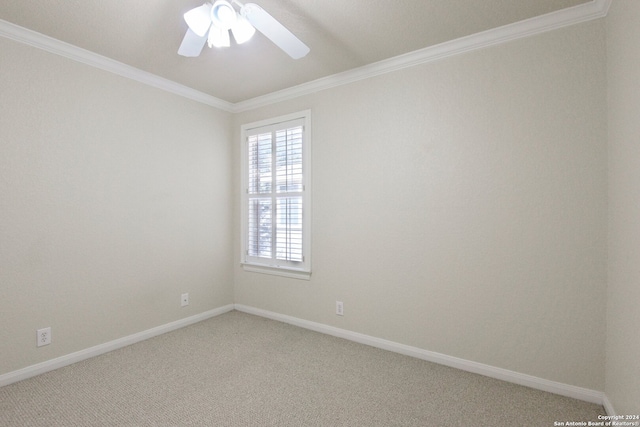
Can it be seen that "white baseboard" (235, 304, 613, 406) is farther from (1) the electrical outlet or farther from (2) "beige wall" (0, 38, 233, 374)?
(1) the electrical outlet

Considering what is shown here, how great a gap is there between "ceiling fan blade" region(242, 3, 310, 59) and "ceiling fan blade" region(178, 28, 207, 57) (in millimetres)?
334

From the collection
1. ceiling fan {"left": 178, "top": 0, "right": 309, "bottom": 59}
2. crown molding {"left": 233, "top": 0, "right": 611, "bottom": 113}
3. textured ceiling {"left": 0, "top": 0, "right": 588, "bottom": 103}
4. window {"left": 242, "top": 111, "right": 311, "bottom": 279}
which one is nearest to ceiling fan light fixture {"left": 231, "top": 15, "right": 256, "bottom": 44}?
ceiling fan {"left": 178, "top": 0, "right": 309, "bottom": 59}

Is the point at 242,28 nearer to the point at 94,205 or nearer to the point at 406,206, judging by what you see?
the point at 406,206

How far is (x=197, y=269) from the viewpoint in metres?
3.50

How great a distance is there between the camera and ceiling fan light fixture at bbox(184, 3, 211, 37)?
164 cm

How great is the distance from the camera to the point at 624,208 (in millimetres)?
1688

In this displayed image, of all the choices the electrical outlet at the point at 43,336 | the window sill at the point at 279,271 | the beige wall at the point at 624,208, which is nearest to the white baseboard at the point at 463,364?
the beige wall at the point at 624,208

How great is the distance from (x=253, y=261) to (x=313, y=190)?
3.95 feet

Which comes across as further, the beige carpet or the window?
the window

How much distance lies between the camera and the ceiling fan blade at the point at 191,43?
185 centimetres

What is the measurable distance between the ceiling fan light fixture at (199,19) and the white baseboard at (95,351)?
8.60ft

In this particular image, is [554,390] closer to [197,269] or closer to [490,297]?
[490,297]

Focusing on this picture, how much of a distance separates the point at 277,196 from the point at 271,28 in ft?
6.35

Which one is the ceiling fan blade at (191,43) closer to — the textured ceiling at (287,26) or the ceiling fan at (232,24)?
the ceiling fan at (232,24)
